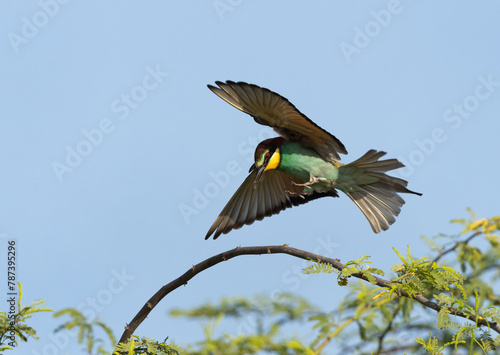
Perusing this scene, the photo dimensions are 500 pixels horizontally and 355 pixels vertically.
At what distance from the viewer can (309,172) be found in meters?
5.14

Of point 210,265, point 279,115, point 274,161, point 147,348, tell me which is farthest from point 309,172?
point 147,348

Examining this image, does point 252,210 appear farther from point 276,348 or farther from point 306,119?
point 276,348

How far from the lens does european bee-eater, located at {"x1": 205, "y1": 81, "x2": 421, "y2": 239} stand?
4.96 metres

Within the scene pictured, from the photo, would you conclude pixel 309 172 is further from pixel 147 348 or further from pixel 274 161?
pixel 147 348

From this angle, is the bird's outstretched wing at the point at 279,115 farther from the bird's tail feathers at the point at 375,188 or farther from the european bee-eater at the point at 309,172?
the bird's tail feathers at the point at 375,188

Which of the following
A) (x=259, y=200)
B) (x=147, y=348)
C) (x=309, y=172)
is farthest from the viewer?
(x=259, y=200)

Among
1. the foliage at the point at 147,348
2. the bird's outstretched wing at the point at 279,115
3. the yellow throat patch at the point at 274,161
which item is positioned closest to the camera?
the foliage at the point at 147,348

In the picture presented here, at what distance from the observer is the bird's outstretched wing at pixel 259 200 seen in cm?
524

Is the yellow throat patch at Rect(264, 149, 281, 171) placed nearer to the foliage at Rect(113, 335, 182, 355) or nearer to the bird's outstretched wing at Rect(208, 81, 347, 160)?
the bird's outstretched wing at Rect(208, 81, 347, 160)

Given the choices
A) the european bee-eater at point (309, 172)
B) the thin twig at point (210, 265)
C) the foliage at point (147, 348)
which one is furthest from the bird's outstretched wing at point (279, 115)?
the foliage at point (147, 348)

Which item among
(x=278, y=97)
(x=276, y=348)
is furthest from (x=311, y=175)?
(x=276, y=348)

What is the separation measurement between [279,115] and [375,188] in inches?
42.4

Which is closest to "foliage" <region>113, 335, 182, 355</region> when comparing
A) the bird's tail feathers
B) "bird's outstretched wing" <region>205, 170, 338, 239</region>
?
"bird's outstretched wing" <region>205, 170, 338, 239</region>

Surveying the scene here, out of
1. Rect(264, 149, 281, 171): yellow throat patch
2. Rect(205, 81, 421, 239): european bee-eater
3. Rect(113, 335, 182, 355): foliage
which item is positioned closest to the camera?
Rect(113, 335, 182, 355): foliage
